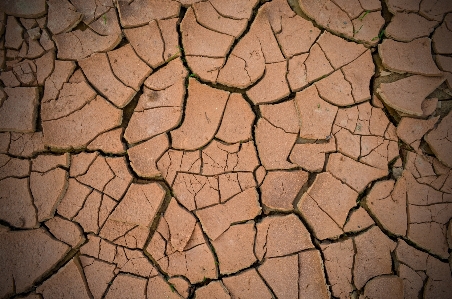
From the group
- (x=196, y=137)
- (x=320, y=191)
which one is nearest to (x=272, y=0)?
(x=196, y=137)

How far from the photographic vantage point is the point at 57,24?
94.7 inches

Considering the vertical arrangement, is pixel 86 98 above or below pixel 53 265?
above

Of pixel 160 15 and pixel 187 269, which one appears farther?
pixel 160 15

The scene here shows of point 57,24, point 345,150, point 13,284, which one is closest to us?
point 13,284

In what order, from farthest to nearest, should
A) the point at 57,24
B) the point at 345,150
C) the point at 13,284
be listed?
the point at 57,24 < the point at 345,150 < the point at 13,284

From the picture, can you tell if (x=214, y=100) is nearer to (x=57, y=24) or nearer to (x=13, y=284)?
(x=57, y=24)

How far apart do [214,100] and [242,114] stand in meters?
0.24

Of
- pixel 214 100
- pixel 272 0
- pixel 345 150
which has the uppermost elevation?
pixel 272 0

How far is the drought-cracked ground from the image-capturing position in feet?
6.82

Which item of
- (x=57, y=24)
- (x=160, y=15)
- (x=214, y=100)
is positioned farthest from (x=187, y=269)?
(x=57, y=24)

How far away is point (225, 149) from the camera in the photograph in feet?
7.31

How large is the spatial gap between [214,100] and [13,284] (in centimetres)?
187

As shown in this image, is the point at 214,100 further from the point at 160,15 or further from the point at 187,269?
the point at 187,269

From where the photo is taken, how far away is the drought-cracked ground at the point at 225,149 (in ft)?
6.82
